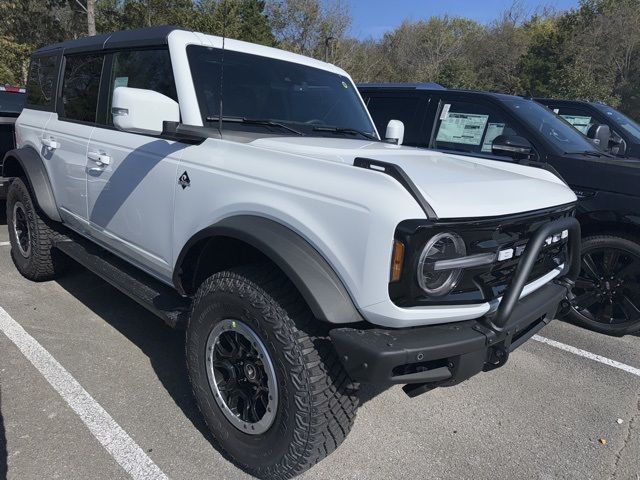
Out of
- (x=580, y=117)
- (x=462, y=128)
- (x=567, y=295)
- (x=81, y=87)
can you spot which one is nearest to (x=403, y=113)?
(x=462, y=128)

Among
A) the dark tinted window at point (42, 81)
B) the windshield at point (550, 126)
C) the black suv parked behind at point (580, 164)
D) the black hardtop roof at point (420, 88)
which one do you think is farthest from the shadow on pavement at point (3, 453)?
the black hardtop roof at point (420, 88)

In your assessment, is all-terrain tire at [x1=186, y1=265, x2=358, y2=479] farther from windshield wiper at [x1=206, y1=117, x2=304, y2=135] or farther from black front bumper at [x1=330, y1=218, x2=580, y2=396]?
windshield wiper at [x1=206, y1=117, x2=304, y2=135]

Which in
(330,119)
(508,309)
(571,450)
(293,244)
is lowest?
(571,450)

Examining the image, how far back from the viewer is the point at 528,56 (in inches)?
1233

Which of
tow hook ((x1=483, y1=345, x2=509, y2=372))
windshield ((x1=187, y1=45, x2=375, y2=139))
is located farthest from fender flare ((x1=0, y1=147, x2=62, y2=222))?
tow hook ((x1=483, y1=345, x2=509, y2=372))

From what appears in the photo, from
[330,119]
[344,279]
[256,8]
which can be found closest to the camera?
[344,279]

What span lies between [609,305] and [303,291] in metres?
3.40

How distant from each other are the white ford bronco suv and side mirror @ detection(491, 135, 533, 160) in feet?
3.69

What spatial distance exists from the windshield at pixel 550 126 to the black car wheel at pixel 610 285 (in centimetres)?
91

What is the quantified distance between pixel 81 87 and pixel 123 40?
0.69m

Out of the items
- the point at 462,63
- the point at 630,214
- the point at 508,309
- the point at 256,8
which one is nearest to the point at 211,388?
the point at 508,309

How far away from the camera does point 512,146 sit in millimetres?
4055

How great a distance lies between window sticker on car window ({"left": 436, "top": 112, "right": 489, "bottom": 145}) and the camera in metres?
4.86

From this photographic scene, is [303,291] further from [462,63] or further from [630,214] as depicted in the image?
[462,63]
